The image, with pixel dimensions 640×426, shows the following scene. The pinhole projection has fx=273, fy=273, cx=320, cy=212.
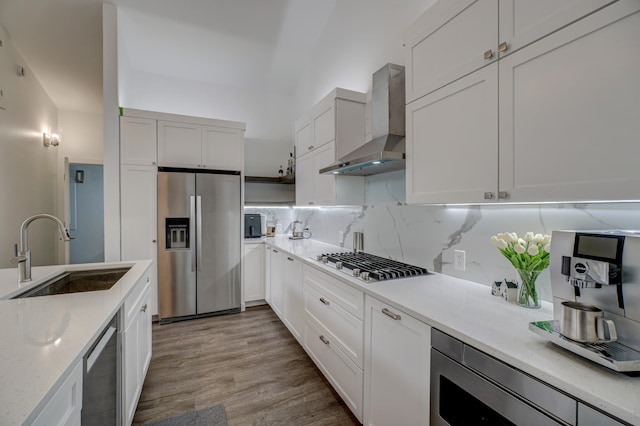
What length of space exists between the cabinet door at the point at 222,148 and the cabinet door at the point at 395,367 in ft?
9.30

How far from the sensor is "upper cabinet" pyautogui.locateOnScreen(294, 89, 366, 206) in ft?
8.50

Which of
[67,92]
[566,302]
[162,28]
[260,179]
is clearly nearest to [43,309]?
[566,302]

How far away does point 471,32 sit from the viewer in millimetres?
1320

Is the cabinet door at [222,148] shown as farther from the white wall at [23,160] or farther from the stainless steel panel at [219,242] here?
the white wall at [23,160]

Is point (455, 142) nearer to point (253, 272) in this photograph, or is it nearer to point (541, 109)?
point (541, 109)

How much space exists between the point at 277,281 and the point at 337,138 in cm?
186

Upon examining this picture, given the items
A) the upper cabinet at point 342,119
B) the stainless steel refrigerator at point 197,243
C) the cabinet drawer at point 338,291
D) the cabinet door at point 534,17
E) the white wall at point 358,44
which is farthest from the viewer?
the stainless steel refrigerator at point 197,243

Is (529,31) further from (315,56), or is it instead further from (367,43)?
(315,56)

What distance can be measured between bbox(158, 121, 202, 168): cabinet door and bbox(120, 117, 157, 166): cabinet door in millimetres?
83

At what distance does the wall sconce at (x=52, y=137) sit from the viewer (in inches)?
176

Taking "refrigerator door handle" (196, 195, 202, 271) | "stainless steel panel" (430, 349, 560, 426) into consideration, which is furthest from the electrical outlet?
"refrigerator door handle" (196, 195, 202, 271)

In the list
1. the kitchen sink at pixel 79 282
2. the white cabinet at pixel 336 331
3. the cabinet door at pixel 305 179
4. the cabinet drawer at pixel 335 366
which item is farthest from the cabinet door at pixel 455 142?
the kitchen sink at pixel 79 282

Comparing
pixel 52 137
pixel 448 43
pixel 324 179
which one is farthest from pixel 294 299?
pixel 52 137

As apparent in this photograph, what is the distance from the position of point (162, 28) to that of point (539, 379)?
4419 mm
